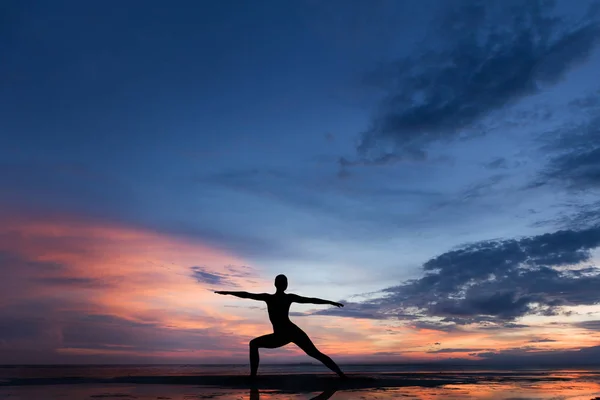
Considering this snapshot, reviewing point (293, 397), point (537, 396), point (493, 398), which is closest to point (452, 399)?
point (493, 398)

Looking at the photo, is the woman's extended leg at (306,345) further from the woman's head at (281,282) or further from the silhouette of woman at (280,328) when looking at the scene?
the woman's head at (281,282)

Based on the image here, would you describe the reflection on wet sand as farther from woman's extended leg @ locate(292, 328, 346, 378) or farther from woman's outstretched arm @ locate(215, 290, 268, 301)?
woman's outstretched arm @ locate(215, 290, 268, 301)

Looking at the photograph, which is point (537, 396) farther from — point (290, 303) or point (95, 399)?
point (95, 399)

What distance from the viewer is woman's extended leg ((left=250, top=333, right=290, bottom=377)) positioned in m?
14.5

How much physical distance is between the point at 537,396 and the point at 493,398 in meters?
1.30

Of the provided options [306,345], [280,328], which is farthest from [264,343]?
[306,345]

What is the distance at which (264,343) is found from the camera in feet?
47.7

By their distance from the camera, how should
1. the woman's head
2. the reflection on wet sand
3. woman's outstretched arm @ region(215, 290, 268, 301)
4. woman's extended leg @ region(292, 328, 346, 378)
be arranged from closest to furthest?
1. the reflection on wet sand
2. woman's outstretched arm @ region(215, 290, 268, 301)
3. woman's extended leg @ region(292, 328, 346, 378)
4. the woman's head

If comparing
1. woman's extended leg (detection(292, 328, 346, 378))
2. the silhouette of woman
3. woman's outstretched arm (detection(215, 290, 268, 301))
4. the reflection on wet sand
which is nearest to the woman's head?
the silhouette of woman

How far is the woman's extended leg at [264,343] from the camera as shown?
1449 centimetres

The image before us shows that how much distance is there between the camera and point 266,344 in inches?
572

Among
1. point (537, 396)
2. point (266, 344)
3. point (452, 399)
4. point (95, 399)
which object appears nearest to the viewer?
point (95, 399)

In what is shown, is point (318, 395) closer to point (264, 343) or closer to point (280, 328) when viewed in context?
point (280, 328)

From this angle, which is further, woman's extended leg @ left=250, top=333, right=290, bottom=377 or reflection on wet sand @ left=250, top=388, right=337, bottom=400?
woman's extended leg @ left=250, top=333, right=290, bottom=377
